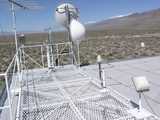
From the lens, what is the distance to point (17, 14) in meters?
5.40

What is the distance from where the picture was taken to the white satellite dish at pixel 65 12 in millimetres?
5723

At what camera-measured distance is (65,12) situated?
571cm

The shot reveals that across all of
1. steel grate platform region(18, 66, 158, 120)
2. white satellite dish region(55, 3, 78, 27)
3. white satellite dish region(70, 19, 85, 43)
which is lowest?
steel grate platform region(18, 66, 158, 120)

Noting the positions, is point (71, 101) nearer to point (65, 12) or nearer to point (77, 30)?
point (77, 30)

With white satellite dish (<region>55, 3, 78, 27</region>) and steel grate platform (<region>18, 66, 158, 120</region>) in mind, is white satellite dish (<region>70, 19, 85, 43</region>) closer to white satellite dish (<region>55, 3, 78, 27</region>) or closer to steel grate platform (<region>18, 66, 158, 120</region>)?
white satellite dish (<region>55, 3, 78, 27</region>)

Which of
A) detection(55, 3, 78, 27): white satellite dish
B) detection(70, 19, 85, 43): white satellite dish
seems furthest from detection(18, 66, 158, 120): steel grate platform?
detection(55, 3, 78, 27): white satellite dish

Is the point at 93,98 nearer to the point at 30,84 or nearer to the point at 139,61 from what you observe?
the point at 30,84

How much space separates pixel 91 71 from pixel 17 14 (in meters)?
2.76

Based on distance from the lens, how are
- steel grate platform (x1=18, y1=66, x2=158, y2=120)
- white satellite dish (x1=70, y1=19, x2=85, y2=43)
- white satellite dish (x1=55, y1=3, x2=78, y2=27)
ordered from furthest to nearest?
white satellite dish (x1=55, y1=3, x2=78, y2=27), white satellite dish (x1=70, y1=19, x2=85, y2=43), steel grate platform (x1=18, y1=66, x2=158, y2=120)

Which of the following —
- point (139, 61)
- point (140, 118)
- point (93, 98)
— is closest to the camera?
point (140, 118)

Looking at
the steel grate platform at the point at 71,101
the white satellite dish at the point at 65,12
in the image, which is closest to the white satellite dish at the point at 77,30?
the white satellite dish at the point at 65,12

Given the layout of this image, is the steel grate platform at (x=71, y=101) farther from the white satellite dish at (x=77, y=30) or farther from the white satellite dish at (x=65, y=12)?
the white satellite dish at (x=65, y=12)

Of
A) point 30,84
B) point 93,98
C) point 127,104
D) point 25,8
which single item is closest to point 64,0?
point 25,8

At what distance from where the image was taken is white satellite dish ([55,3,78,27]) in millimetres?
5723
